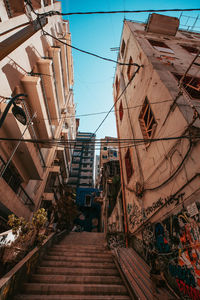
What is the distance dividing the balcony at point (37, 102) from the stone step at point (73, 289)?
9.59 m

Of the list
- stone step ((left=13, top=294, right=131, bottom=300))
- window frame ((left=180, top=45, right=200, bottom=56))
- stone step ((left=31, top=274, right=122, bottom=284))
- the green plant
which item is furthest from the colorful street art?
window frame ((left=180, top=45, right=200, bottom=56))

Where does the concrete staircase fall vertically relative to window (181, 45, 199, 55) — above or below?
below

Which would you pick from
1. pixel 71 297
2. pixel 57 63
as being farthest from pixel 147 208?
pixel 57 63

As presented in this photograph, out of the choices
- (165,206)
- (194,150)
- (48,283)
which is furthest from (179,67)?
(48,283)

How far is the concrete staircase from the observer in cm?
349

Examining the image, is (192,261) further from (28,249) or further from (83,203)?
(83,203)

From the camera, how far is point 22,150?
857 centimetres

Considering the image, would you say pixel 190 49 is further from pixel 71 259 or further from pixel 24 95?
pixel 71 259

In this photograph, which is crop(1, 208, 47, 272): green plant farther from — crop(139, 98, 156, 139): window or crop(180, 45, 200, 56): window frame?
crop(180, 45, 200, 56): window frame

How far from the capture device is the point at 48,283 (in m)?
3.93

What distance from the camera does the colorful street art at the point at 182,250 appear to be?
2.90 meters

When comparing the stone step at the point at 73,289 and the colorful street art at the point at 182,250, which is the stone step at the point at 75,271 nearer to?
the stone step at the point at 73,289

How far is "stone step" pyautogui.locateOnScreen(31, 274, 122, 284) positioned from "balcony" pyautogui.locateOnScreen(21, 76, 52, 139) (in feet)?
30.8

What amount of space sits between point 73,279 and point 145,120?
7744 millimetres
